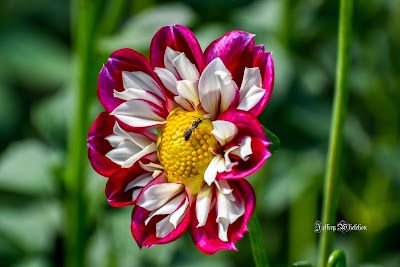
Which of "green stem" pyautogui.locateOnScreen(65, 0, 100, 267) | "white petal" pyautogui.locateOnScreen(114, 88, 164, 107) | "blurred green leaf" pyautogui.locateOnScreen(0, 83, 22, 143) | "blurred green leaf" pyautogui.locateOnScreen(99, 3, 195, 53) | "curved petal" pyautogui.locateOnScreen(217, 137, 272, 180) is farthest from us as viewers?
"blurred green leaf" pyautogui.locateOnScreen(0, 83, 22, 143)

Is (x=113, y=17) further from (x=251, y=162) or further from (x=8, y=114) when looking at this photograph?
(x=251, y=162)

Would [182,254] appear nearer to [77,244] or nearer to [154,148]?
[77,244]

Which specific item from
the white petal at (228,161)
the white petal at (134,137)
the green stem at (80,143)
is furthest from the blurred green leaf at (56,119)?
the white petal at (228,161)

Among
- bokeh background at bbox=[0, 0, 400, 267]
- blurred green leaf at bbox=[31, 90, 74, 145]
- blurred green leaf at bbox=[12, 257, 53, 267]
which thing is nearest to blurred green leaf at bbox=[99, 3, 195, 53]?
bokeh background at bbox=[0, 0, 400, 267]

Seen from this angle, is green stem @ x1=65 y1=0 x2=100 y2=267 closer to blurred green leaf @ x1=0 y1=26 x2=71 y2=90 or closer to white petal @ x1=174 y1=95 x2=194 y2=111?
white petal @ x1=174 y1=95 x2=194 y2=111

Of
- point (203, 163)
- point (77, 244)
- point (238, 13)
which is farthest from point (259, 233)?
point (238, 13)

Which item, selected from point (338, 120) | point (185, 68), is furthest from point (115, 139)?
point (338, 120)
